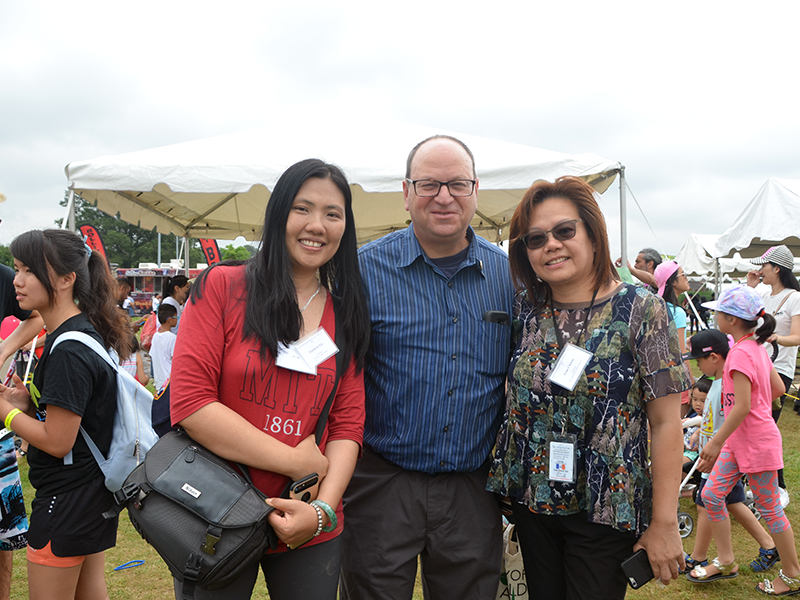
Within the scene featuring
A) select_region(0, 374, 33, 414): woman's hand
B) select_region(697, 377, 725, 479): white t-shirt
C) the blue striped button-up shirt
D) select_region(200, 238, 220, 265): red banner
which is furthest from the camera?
select_region(200, 238, 220, 265): red banner

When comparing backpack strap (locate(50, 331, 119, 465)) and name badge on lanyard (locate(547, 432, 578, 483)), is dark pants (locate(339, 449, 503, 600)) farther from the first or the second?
backpack strap (locate(50, 331, 119, 465))

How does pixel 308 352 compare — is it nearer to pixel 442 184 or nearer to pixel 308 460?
pixel 308 460

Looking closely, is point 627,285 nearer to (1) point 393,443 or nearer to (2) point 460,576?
(1) point 393,443

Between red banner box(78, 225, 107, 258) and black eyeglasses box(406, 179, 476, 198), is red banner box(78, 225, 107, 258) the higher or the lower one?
the lower one

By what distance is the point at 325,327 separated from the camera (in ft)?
5.83

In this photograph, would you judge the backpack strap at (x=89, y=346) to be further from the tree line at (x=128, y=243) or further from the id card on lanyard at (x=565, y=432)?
the tree line at (x=128, y=243)

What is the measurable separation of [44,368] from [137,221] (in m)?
4.48

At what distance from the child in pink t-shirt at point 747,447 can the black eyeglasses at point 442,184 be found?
7.41 ft

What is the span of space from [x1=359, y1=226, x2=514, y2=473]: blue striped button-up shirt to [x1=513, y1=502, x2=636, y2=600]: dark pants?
32 centimetres

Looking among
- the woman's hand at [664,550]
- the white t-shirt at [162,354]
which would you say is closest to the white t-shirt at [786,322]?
the woman's hand at [664,550]

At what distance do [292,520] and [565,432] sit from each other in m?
0.93

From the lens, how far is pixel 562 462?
180 centimetres

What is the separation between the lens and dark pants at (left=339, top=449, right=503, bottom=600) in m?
1.99

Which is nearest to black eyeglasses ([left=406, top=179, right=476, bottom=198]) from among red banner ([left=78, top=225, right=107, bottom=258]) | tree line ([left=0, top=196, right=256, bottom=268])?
red banner ([left=78, top=225, right=107, bottom=258])
